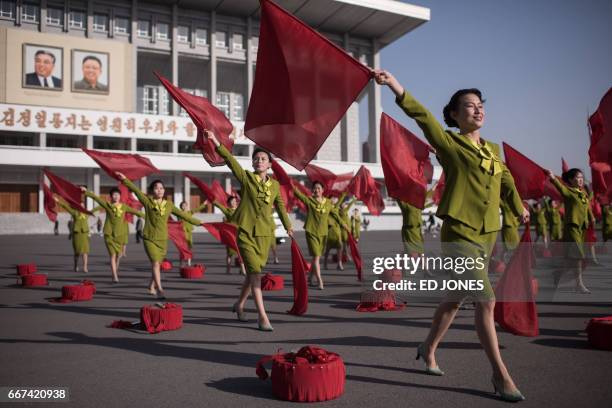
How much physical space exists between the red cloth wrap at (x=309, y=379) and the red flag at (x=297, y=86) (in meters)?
1.56

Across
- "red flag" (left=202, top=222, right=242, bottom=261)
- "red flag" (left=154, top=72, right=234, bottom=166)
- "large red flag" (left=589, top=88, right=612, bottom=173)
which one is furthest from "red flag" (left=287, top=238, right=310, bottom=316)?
"large red flag" (left=589, top=88, right=612, bottom=173)

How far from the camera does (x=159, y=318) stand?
560cm

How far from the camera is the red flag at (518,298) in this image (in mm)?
4070

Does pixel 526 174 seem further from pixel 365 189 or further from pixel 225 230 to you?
pixel 365 189

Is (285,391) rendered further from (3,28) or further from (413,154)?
(3,28)

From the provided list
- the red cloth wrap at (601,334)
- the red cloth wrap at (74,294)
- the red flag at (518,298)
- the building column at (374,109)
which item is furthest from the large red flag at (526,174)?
the building column at (374,109)

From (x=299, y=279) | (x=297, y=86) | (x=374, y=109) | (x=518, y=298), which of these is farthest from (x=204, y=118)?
(x=374, y=109)

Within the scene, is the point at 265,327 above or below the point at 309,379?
below

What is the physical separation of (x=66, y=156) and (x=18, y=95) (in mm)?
6724

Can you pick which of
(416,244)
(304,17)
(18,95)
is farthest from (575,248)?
(304,17)

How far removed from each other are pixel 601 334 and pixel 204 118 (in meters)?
5.18

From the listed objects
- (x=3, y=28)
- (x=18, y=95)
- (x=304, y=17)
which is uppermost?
(x=304, y=17)

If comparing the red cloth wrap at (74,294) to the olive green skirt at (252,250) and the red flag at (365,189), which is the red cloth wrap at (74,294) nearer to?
the olive green skirt at (252,250)

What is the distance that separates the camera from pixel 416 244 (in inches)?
371
